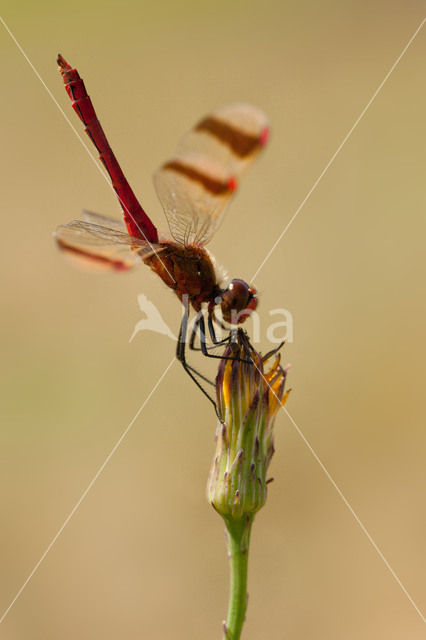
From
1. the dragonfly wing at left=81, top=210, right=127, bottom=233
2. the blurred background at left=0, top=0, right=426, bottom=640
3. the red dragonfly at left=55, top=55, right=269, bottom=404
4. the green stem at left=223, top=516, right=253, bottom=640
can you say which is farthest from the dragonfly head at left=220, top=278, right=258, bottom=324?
the blurred background at left=0, top=0, right=426, bottom=640

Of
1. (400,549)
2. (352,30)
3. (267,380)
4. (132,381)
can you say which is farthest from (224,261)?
(352,30)

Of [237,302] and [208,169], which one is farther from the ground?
[208,169]

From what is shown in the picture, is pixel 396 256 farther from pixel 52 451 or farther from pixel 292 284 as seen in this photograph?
pixel 52 451

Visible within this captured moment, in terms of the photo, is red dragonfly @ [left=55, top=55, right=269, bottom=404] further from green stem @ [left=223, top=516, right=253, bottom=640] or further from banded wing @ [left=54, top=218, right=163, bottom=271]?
green stem @ [left=223, top=516, right=253, bottom=640]
